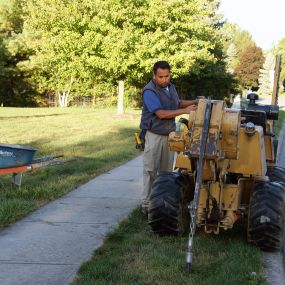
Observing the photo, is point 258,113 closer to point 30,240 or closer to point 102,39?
point 30,240

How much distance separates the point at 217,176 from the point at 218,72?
3169cm

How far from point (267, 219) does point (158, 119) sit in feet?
6.00

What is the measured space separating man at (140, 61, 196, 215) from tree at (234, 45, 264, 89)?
59.2 metres

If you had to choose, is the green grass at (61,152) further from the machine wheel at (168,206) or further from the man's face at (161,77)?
the man's face at (161,77)

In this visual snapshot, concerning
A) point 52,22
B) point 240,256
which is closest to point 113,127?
point 52,22

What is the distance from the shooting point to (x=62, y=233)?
5758 mm

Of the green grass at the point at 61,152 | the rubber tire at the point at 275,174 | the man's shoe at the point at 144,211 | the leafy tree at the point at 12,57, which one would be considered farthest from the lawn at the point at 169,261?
the leafy tree at the point at 12,57

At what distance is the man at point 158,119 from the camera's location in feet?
19.9

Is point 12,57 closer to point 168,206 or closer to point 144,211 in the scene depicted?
point 144,211

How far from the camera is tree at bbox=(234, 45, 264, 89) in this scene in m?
66.6

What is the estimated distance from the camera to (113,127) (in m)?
18.6

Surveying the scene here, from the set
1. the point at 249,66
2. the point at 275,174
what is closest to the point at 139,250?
the point at 275,174

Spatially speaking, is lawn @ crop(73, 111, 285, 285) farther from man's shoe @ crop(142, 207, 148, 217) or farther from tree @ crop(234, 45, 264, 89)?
tree @ crop(234, 45, 264, 89)

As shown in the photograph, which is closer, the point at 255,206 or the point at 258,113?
the point at 255,206
